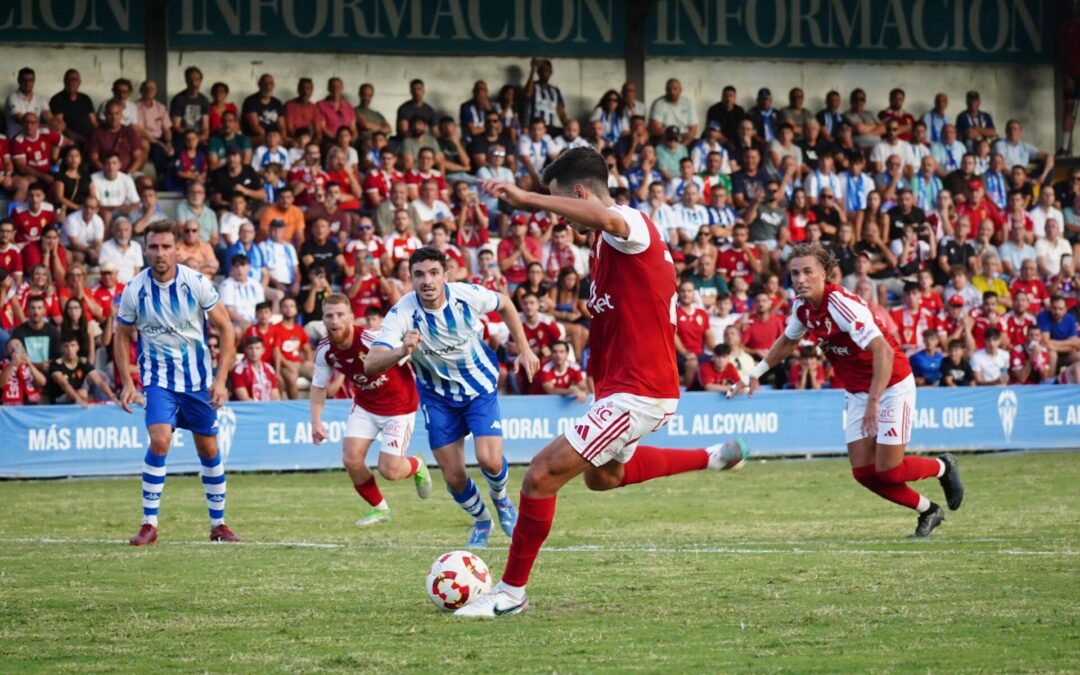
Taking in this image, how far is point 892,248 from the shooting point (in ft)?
85.5

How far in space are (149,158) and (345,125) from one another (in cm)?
307

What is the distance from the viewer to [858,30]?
98.9ft

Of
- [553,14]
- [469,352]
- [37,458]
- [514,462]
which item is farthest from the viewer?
[553,14]

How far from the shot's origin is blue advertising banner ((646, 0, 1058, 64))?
95.8 ft

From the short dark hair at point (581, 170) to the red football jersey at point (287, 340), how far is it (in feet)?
44.2

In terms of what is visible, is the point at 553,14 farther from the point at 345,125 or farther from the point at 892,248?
the point at 892,248

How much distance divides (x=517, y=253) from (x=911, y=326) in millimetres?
6058

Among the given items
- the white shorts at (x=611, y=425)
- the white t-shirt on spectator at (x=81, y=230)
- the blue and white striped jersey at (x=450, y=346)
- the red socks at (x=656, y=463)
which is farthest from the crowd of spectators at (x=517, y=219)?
the white shorts at (x=611, y=425)

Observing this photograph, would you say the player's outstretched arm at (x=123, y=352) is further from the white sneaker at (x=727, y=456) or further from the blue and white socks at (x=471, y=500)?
the white sneaker at (x=727, y=456)

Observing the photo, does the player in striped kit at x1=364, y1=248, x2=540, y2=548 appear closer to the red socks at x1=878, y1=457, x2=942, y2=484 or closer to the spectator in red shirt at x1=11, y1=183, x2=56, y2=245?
the red socks at x1=878, y1=457, x2=942, y2=484

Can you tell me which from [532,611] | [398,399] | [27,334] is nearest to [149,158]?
[27,334]

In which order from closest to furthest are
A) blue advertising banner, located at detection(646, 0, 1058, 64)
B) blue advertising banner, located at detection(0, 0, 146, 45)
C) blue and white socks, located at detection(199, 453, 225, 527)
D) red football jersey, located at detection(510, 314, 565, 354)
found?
blue and white socks, located at detection(199, 453, 225, 527)
red football jersey, located at detection(510, 314, 565, 354)
blue advertising banner, located at detection(0, 0, 146, 45)
blue advertising banner, located at detection(646, 0, 1058, 64)

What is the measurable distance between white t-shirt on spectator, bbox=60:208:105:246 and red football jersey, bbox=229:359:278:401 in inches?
119

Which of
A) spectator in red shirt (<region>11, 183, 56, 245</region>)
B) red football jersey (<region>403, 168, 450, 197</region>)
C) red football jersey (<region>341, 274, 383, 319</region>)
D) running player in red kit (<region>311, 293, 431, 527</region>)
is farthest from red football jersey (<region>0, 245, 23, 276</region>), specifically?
running player in red kit (<region>311, 293, 431, 527</region>)
